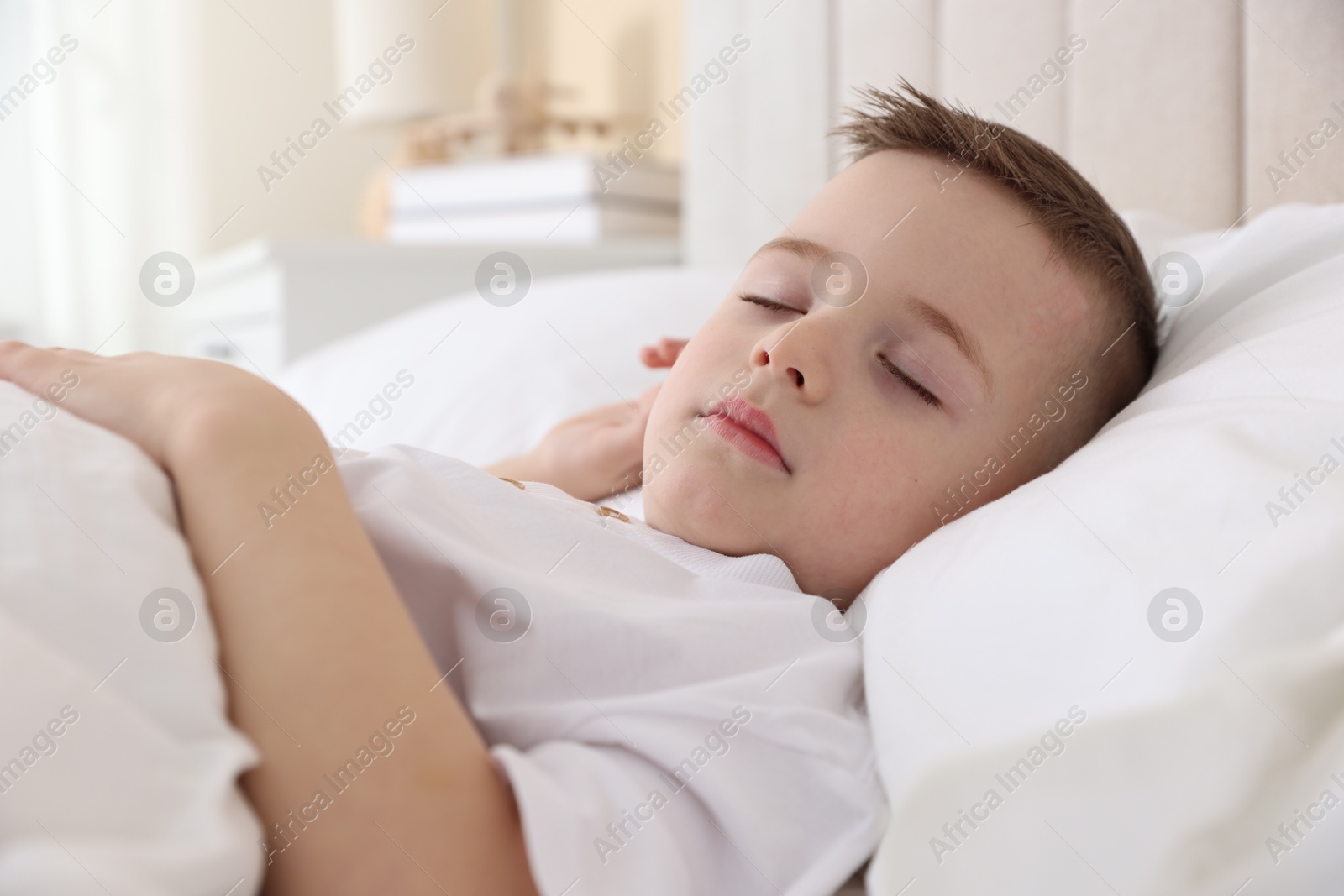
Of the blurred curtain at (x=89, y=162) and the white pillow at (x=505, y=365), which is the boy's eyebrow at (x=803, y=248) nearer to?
the white pillow at (x=505, y=365)

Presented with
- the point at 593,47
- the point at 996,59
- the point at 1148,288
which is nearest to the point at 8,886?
the point at 1148,288

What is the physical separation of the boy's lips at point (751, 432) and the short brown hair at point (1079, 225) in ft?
0.86

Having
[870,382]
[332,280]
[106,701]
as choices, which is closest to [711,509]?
[870,382]

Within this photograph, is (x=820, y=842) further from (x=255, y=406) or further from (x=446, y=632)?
(x=255, y=406)

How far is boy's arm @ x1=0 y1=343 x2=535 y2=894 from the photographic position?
19.2 inches

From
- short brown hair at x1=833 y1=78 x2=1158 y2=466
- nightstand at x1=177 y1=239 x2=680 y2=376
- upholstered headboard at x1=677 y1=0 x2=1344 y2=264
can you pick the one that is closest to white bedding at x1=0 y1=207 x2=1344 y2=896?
short brown hair at x1=833 y1=78 x2=1158 y2=466

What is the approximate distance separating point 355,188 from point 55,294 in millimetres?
905

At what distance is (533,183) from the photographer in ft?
7.14

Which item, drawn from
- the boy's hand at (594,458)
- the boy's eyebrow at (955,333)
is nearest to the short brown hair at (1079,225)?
the boy's eyebrow at (955,333)

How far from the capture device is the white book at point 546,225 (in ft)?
7.13

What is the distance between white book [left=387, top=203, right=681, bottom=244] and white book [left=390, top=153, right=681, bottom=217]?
0.8 inches

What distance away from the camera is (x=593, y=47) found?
299 centimetres

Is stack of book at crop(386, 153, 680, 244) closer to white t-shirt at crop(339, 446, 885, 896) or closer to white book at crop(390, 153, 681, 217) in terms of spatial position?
white book at crop(390, 153, 681, 217)

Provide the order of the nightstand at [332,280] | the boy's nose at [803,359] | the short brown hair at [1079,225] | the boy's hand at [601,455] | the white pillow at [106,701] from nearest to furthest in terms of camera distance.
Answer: the white pillow at [106,701] → the boy's nose at [803,359] → the short brown hair at [1079,225] → the boy's hand at [601,455] → the nightstand at [332,280]
